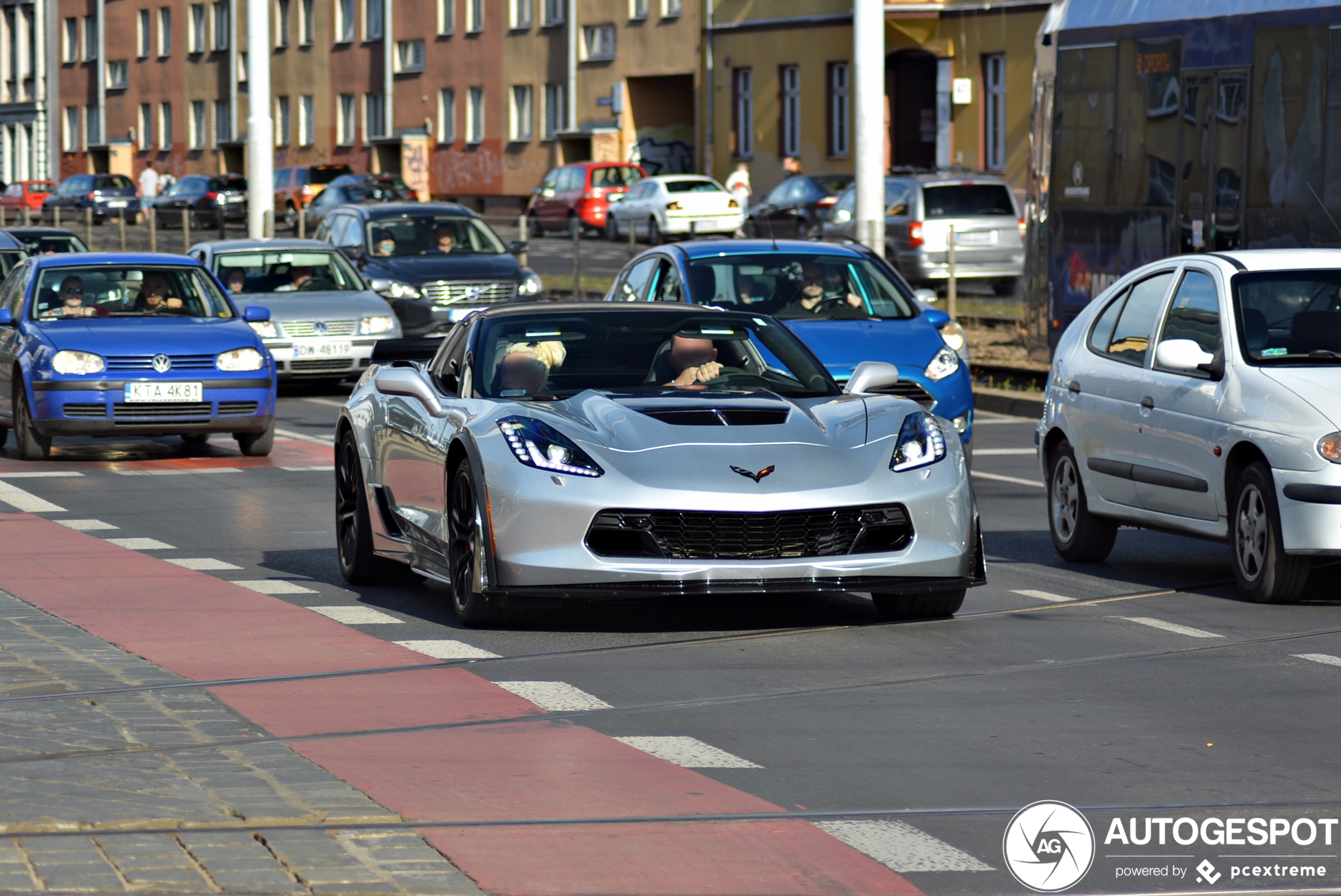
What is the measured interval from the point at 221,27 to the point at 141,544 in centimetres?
7562

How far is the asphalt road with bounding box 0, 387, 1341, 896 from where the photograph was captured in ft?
20.2

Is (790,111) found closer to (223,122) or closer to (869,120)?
(223,122)

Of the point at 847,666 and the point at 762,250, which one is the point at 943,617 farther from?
the point at 762,250

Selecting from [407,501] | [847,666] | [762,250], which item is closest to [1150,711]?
[847,666]

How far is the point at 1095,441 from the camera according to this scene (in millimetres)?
11445

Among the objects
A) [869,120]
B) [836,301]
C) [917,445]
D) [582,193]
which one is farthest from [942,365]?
[582,193]

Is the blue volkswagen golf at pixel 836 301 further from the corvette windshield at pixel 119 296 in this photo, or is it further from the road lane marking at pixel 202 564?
the road lane marking at pixel 202 564

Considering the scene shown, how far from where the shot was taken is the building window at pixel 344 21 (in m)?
78.1

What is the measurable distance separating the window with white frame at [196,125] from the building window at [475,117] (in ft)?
58.1

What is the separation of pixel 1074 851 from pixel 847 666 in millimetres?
2766

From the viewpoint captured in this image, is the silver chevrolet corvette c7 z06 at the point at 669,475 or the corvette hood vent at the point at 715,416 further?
the corvette hood vent at the point at 715,416

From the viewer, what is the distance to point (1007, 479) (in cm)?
1614

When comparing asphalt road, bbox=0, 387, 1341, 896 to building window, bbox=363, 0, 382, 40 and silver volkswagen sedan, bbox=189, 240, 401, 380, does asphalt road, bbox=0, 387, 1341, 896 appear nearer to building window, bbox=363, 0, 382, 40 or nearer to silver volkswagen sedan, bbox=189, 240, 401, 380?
silver volkswagen sedan, bbox=189, 240, 401, 380

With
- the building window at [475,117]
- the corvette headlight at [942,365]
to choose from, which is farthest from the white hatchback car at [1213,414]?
the building window at [475,117]
